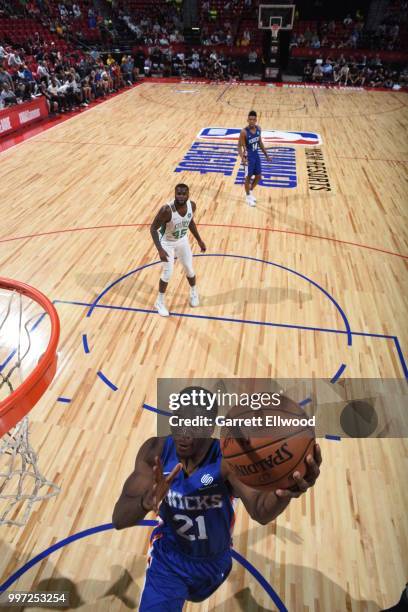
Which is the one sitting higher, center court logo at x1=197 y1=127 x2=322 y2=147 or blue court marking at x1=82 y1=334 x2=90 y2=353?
center court logo at x1=197 y1=127 x2=322 y2=147

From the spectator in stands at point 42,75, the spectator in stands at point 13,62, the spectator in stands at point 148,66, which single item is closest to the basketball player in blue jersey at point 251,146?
the spectator in stands at point 42,75

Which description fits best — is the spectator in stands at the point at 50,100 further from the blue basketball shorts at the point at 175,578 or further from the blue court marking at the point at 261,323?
Answer: the blue basketball shorts at the point at 175,578

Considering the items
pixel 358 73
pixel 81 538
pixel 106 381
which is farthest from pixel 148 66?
pixel 81 538

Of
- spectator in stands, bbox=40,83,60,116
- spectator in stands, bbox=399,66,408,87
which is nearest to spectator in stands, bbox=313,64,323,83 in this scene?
spectator in stands, bbox=399,66,408,87

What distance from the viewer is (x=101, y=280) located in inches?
231

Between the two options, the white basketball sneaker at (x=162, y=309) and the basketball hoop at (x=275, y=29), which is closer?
the white basketball sneaker at (x=162, y=309)

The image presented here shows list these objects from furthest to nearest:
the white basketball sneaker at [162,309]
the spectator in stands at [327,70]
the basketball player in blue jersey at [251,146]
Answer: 1. the spectator in stands at [327,70]
2. the basketball player in blue jersey at [251,146]
3. the white basketball sneaker at [162,309]

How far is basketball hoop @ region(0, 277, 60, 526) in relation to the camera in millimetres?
2473

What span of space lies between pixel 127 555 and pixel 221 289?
Answer: 140 inches

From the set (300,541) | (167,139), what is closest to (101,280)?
(300,541)

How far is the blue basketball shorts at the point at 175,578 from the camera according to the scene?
2.18 metres

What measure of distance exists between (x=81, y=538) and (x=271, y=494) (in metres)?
1.89

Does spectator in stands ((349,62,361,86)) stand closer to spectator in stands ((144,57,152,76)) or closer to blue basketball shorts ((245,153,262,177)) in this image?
spectator in stands ((144,57,152,76))

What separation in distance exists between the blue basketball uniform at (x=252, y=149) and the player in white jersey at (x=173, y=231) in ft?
10.9
